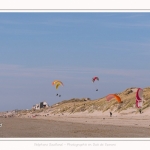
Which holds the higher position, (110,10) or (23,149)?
(110,10)

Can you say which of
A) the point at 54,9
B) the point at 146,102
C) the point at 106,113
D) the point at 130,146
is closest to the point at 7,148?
the point at 130,146

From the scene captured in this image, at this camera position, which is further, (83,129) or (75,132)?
(83,129)

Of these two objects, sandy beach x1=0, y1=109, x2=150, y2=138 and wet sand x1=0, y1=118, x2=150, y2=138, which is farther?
sandy beach x1=0, y1=109, x2=150, y2=138

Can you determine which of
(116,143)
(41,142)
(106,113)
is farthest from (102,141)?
(106,113)

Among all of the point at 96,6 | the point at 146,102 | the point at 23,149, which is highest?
the point at 96,6

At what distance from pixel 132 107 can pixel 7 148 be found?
21388 mm

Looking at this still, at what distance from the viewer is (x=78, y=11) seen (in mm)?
11523

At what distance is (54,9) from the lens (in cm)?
1159

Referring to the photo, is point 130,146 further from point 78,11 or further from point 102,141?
point 78,11

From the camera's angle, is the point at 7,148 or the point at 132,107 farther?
the point at 132,107

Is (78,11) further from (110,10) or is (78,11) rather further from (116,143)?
(116,143)

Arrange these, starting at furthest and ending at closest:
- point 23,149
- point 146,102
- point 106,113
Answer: point 106,113 → point 146,102 → point 23,149

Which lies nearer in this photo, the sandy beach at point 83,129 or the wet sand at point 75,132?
the wet sand at point 75,132

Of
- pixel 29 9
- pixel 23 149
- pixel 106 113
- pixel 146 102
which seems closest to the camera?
pixel 23 149
